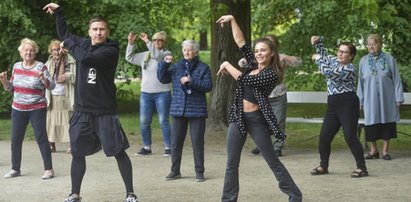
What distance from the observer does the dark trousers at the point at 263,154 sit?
637cm

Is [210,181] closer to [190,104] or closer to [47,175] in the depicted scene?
[190,104]

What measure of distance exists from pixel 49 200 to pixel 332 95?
3479mm

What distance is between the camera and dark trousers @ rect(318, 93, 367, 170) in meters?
8.16

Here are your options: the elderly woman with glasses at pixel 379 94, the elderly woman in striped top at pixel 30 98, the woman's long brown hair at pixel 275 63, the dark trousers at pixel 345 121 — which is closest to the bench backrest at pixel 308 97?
the elderly woman with glasses at pixel 379 94

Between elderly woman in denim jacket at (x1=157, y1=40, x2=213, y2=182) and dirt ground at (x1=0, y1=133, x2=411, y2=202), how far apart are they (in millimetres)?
287

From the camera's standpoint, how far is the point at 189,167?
8969 mm

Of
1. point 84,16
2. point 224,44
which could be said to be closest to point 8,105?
point 84,16

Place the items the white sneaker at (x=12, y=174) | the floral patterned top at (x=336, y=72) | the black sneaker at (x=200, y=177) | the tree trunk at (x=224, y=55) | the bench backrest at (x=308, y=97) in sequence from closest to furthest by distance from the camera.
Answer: the black sneaker at (x=200, y=177) < the floral patterned top at (x=336, y=72) < the white sneaker at (x=12, y=174) < the bench backrest at (x=308, y=97) < the tree trunk at (x=224, y=55)

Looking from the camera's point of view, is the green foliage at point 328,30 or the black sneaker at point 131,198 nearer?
the black sneaker at point 131,198

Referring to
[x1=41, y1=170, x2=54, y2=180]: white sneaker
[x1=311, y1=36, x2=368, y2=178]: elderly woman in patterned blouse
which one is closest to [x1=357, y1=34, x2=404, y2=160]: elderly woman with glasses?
[x1=311, y1=36, x2=368, y2=178]: elderly woman in patterned blouse

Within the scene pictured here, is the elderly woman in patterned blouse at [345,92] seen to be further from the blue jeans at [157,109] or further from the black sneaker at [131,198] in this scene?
the black sneaker at [131,198]

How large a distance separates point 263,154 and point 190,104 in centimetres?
183

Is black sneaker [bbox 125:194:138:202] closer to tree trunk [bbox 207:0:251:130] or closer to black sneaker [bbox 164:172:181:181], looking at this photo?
black sneaker [bbox 164:172:181:181]

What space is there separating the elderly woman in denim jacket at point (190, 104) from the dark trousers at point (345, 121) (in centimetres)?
148
